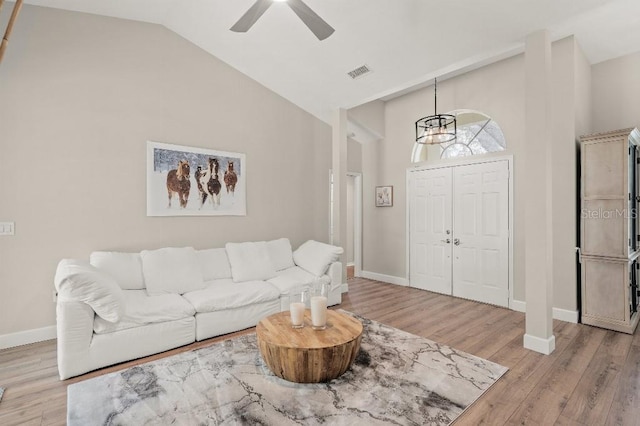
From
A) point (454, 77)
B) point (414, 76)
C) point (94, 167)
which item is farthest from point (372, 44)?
point (94, 167)

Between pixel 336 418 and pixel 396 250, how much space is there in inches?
162

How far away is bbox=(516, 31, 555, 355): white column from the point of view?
294 centimetres

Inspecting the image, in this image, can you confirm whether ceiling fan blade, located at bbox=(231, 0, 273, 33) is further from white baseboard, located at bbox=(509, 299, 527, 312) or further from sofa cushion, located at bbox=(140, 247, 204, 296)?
white baseboard, located at bbox=(509, 299, 527, 312)

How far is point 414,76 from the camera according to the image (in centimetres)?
397

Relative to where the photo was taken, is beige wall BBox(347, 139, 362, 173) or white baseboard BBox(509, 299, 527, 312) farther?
beige wall BBox(347, 139, 362, 173)

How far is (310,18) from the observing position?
250 cm

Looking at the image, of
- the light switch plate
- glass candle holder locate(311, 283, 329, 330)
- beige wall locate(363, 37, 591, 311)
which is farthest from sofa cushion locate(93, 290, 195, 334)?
beige wall locate(363, 37, 591, 311)

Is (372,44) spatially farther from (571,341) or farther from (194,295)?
(571,341)

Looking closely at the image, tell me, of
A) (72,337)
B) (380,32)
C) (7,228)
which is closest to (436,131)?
(380,32)

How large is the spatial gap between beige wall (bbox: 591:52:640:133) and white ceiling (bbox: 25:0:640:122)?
0.14m

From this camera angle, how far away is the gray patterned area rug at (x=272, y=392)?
77.5 inches

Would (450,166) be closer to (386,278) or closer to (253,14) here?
(386,278)

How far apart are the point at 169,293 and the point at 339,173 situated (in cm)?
302


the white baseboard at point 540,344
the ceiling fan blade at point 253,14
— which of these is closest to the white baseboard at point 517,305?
the white baseboard at point 540,344
